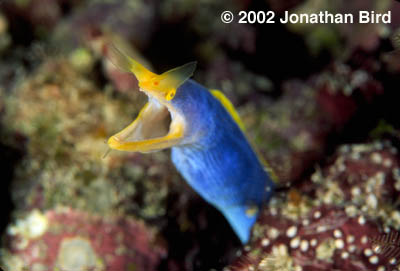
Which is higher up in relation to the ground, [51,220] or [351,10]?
[351,10]

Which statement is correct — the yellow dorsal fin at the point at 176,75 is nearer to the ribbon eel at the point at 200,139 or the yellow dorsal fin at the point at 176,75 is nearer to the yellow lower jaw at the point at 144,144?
the ribbon eel at the point at 200,139

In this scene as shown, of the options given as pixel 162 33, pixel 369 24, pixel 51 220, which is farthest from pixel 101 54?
pixel 369 24

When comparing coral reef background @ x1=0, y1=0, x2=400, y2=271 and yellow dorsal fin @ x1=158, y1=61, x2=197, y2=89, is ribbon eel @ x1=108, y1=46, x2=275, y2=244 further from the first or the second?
coral reef background @ x1=0, y1=0, x2=400, y2=271

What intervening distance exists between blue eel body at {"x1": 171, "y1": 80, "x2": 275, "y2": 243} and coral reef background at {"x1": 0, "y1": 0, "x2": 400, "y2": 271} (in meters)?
0.16

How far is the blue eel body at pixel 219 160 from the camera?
5.54 ft

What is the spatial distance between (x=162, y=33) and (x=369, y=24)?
2.14 meters

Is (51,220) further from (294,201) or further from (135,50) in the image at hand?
(135,50)

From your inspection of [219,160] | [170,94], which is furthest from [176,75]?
[219,160]

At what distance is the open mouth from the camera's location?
146cm

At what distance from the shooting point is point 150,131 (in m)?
1.70

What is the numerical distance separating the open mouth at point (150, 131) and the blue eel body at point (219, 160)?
91 mm

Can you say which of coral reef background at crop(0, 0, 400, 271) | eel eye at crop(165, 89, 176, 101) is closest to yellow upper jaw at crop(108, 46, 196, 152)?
eel eye at crop(165, 89, 176, 101)

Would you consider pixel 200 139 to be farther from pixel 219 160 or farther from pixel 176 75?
pixel 176 75

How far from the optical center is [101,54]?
3404mm
